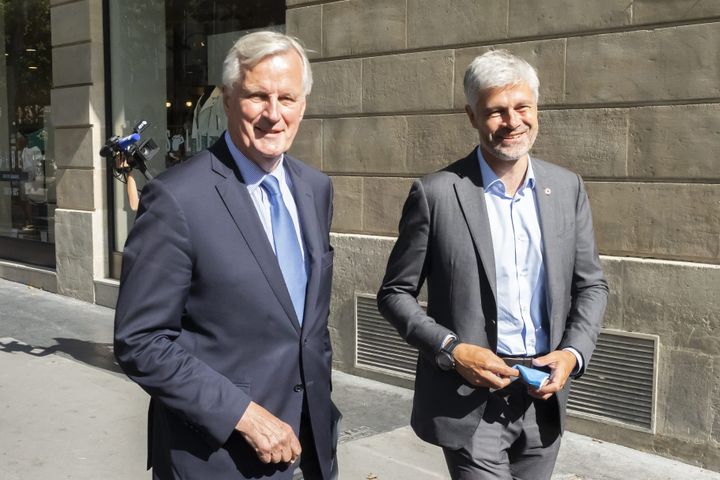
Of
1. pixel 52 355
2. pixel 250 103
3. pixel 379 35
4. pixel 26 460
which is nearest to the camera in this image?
pixel 250 103

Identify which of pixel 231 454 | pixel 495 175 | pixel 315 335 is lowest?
pixel 231 454

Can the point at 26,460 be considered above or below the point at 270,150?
below

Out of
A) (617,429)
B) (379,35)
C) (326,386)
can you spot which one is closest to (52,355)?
(379,35)

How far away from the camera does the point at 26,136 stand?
1216 centimetres

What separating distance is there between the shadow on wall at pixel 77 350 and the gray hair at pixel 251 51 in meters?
5.36

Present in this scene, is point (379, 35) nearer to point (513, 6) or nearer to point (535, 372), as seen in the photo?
point (513, 6)

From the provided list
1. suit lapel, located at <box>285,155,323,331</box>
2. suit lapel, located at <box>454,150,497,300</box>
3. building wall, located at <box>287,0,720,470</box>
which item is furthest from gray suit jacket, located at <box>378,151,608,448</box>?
building wall, located at <box>287,0,720,470</box>

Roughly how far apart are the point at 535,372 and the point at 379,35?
459 centimetres

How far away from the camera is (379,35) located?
662 cm

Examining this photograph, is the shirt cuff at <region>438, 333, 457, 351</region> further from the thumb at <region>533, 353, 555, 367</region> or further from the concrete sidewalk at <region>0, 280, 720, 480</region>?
the concrete sidewalk at <region>0, 280, 720, 480</region>

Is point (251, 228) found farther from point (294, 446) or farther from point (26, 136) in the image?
point (26, 136)

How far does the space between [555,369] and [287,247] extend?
3.02 feet

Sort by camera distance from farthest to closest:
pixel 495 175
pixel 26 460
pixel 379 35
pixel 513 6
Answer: pixel 379 35 < pixel 513 6 < pixel 26 460 < pixel 495 175

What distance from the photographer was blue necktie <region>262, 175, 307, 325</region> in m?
2.29
